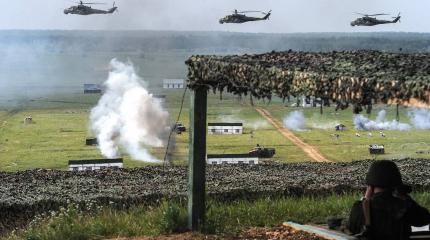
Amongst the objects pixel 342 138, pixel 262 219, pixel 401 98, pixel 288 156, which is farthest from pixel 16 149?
pixel 401 98

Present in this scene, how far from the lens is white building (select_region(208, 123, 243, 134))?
69.1 meters

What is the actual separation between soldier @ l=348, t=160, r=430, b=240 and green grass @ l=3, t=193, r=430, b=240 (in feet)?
17.8

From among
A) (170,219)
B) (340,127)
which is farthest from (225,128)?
(170,219)

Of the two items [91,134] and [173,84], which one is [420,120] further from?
[173,84]

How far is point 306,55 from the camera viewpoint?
12148 mm

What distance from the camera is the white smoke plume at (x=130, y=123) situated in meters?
64.5

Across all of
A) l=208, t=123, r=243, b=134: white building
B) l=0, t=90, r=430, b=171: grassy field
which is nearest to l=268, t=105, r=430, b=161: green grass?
l=0, t=90, r=430, b=171: grassy field

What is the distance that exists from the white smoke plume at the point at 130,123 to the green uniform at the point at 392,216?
47.9 m

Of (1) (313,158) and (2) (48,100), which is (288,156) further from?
(2) (48,100)

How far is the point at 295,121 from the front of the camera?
79.5 meters

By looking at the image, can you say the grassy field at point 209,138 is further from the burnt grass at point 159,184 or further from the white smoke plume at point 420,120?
the burnt grass at point 159,184

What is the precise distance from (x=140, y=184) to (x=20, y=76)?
Result: 135 m

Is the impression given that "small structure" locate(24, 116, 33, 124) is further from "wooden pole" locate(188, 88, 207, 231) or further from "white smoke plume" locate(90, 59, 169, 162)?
"wooden pole" locate(188, 88, 207, 231)

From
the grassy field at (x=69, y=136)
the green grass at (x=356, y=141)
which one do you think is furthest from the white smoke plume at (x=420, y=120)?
the grassy field at (x=69, y=136)
